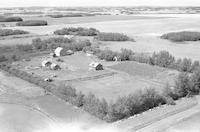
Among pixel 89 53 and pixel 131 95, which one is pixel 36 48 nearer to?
pixel 89 53

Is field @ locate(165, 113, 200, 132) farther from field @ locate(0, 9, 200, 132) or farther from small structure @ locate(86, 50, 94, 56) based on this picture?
small structure @ locate(86, 50, 94, 56)

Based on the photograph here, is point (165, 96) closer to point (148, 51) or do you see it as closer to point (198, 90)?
point (198, 90)

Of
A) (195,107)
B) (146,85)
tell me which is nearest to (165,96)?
(195,107)

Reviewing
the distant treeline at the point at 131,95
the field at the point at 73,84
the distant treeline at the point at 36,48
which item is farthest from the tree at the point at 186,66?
the distant treeline at the point at 36,48

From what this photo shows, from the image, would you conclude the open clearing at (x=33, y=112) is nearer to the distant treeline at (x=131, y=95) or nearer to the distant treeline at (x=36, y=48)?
the distant treeline at (x=131, y=95)

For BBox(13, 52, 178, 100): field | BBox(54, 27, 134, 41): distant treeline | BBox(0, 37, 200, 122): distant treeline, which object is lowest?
BBox(54, 27, 134, 41): distant treeline

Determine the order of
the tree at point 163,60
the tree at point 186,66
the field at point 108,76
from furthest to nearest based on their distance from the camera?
the tree at point 163,60 < the tree at point 186,66 < the field at point 108,76

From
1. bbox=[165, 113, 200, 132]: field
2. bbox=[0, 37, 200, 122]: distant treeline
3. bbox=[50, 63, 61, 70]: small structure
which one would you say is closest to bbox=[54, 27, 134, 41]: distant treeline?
bbox=[0, 37, 200, 122]: distant treeline

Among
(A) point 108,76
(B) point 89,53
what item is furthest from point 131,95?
(B) point 89,53
